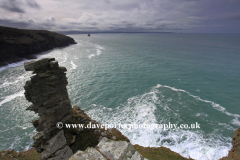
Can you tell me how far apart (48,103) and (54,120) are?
3.03 metres

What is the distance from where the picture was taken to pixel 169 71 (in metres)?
58.2

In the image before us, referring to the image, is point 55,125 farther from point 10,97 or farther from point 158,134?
point 10,97

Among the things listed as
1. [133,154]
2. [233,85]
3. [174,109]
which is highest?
[133,154]

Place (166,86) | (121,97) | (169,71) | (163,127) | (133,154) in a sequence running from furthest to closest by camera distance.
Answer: (169,71)
(166,86)
(121,97)
(163,127)
(133,154)

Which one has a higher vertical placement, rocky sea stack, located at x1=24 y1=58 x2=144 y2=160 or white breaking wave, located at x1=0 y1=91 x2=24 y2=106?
rocky sea stack, located at x1=24 y1=58 x2=144 y2=160

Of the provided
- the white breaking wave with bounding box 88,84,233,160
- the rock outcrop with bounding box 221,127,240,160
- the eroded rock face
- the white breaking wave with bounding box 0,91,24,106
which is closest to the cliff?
the white breaking wave with bounding box 0,91,24,106

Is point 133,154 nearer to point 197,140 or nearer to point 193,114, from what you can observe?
point 197,140

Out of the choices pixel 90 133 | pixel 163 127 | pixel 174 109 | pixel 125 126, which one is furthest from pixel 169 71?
pixel 90 133

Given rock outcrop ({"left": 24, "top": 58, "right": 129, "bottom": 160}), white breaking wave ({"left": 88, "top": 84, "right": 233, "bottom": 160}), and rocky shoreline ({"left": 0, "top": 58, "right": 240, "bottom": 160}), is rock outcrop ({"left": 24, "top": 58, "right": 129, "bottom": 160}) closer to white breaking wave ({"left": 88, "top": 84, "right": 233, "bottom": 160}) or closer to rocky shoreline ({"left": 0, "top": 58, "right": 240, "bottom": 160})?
rocky shoreline ({"left": 0, "top": 58, "right": 240, "bottom": 160})

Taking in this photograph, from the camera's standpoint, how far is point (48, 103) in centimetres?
1706

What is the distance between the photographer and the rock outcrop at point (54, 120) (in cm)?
1560

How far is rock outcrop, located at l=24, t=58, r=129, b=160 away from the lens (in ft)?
51.2

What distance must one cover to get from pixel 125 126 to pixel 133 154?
713 inches

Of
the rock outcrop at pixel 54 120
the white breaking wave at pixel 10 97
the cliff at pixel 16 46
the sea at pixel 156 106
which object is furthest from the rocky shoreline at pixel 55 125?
the cliff at pixel 16 46
